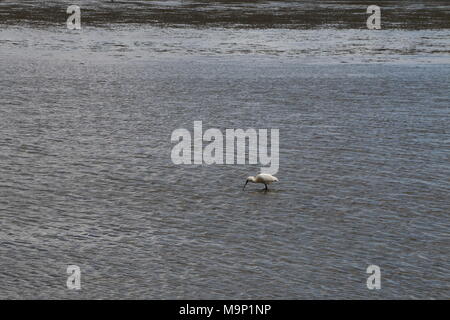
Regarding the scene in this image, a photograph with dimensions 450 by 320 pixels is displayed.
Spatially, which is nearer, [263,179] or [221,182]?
[263,179]

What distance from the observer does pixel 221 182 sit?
26547mm

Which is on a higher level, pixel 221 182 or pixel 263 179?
pixel 263 179

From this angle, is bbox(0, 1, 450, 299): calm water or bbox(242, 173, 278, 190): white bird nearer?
bbox(0, 1, 450, 299): calm water

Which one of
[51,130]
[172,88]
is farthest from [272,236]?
[172,88]

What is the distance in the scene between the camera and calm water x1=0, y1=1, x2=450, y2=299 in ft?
63.1

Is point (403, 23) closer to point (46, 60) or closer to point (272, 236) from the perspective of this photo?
point (46, 60)

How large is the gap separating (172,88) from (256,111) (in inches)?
326

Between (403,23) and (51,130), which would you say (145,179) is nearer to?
(51,130)

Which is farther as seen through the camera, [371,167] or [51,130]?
[51,130]

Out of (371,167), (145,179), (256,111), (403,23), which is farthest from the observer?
(403,23)

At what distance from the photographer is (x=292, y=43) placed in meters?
66.9

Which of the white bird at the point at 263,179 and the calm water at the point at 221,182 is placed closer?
the calm water at the point at 221,182

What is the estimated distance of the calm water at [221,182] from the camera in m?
19.2
